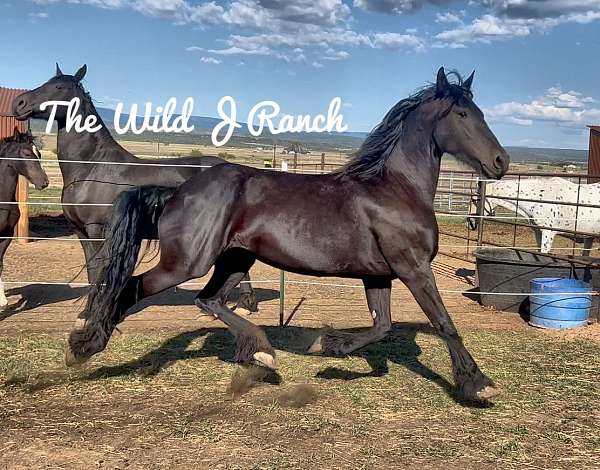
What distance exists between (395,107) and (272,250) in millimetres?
1369

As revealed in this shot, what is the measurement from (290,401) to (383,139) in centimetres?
195

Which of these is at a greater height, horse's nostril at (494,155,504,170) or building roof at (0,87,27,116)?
building roof at (0,87,27,116)

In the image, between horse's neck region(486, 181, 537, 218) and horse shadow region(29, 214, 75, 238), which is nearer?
horse's neck region(486, 181, 537, 218)

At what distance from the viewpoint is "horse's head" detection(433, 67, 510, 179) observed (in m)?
4.19

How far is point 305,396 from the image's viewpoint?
432 centimetres

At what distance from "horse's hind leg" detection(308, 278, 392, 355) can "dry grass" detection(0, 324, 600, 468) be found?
0.28 m

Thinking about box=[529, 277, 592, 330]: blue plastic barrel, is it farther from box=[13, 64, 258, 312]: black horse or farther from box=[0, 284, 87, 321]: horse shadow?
box=[0, 284, 87, 321]: horse shadow

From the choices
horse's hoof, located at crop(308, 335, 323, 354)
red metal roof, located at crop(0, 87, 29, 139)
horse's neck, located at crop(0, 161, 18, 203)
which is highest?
red metal roof, located at crop(0, 87, 29, 139)

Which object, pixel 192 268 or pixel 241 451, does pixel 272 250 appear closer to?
pixel 192 268

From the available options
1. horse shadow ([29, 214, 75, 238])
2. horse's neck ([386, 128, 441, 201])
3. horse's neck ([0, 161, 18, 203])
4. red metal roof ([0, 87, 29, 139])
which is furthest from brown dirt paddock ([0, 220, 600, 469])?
red metal roof ([0, 87, 29, 139])

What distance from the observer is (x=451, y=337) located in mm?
4082

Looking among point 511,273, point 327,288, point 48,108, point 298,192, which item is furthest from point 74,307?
point 511,273

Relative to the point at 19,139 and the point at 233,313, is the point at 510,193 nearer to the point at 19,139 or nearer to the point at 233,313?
the point at 233,313

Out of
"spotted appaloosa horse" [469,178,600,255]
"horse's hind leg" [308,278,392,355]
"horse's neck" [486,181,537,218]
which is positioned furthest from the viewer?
"horse's neck" [486,181,537,218]
